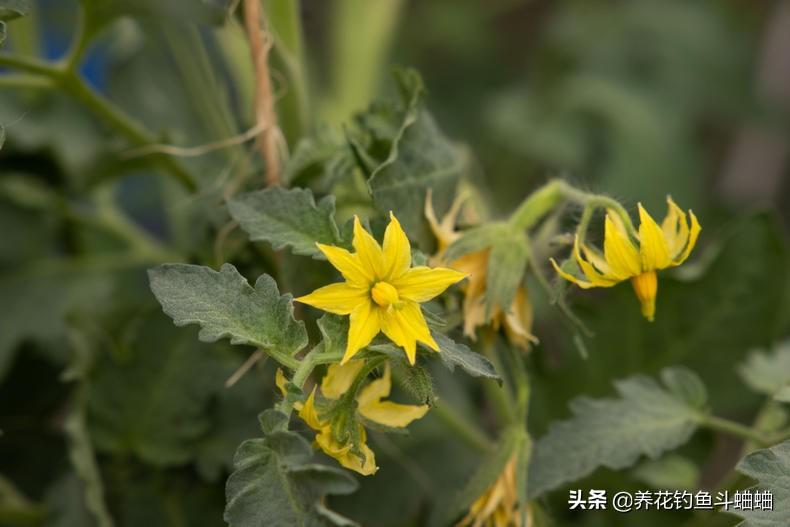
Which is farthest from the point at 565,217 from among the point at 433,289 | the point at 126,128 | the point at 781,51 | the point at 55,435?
the point at 781,51

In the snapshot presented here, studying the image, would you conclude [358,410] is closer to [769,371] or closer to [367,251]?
[367,251]

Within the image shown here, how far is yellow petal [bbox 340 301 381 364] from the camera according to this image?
1.42 ft

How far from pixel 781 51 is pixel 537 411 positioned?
3.20 feet

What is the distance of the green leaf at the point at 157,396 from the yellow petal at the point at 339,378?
22cm

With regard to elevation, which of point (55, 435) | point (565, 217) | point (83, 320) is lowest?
point (55, 435)

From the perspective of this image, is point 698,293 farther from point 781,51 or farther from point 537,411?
point 781,51

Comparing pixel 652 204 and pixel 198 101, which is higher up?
pixel 198 101

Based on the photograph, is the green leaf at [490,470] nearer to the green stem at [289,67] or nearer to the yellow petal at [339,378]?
the yellow petal at [339,378]

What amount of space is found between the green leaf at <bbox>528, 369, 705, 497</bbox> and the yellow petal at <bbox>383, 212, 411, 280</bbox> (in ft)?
0.63

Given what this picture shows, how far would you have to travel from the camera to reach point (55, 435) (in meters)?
0.78

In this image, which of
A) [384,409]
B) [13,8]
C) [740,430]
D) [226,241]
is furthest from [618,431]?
[13,8]

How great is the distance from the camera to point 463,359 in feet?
1.47

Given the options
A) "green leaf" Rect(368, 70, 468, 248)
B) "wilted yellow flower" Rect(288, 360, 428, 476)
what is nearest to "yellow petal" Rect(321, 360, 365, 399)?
"wilted yellow flower" Rect(288, 360, 428, 476)

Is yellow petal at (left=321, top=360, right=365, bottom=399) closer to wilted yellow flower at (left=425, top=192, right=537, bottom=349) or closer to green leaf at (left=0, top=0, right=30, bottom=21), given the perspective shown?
wilted yellow flower at (left=425, top=192, right=537, bottom=349)
